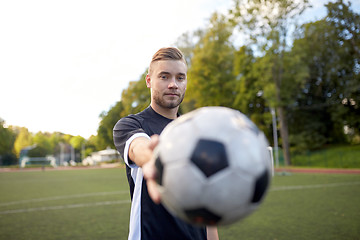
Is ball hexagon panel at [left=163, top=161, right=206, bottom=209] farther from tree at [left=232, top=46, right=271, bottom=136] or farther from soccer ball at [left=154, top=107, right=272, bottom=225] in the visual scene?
tree at [left=232, top=46, right=271, bottom=136]

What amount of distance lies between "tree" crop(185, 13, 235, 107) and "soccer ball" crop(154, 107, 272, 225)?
1247 inches

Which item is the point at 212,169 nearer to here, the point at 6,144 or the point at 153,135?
the point at 153,135

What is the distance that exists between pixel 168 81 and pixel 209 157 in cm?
116

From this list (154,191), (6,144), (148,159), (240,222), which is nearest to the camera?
(154,191)

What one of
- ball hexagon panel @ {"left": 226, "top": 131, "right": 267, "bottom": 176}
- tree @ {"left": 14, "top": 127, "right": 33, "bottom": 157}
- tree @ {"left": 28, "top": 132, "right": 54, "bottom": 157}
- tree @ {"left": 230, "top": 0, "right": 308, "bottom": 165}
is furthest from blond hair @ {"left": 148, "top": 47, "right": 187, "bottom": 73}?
tree @ {"left": 14, "top": 127, "right": 33, "bottom": 157}

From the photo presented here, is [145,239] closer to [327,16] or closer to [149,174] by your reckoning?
[149,174]

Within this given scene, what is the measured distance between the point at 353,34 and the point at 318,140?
13025 millimetres

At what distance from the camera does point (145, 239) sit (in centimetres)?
211

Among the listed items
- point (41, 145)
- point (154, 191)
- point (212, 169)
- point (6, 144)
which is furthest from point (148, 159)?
point (41, 145)

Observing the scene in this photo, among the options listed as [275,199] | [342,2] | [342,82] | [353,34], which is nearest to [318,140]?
[342,82]

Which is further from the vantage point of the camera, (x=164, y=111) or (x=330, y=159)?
(x=330, y=159)

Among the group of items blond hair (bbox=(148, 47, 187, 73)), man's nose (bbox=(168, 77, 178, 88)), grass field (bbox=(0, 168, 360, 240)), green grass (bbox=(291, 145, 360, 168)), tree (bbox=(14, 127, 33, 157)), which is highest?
tree (bbox=(14, 127, 33, 157))

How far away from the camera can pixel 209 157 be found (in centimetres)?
117

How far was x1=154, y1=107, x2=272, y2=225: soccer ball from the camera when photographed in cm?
115
